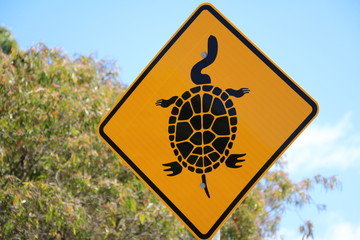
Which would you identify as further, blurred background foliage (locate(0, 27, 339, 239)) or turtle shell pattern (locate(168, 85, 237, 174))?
blurred background foliage (locate(0, 27, 339, 239))

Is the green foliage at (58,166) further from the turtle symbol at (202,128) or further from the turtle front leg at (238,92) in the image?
the turtle front leg at (238,92)

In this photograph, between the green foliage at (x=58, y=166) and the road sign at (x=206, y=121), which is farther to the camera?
the green foliage at (x=58, y=166)

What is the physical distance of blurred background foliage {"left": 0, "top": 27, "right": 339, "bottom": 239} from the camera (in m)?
6.43

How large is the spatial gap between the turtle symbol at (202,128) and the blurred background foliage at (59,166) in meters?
4.03

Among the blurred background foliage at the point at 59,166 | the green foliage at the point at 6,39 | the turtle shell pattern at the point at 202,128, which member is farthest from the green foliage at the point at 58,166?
the green foliage at the point at 6,39

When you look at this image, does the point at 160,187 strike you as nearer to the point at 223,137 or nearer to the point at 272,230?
the point at 223,137

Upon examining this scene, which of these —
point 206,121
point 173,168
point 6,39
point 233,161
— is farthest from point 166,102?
point 6,39

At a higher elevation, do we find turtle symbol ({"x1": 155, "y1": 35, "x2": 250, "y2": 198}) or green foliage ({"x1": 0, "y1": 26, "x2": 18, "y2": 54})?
turtle symbol ({"x1": 155, "y1": 35, "x2": 250, "y2": 198})

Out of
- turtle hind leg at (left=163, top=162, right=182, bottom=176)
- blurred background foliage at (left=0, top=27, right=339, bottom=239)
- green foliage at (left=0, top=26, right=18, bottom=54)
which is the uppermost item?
turtle hind leg at (left=163, top=162, right=182, bottom=176)

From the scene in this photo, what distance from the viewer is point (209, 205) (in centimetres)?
242

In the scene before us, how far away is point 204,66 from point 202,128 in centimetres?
32

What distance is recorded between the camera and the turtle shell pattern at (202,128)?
244 cm

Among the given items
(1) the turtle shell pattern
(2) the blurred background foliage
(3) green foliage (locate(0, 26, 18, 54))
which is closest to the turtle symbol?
(1) the turtle shell pattern

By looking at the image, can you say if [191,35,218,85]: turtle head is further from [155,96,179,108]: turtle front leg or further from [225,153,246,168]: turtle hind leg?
[225,153,246,168]: turtle hind leg
